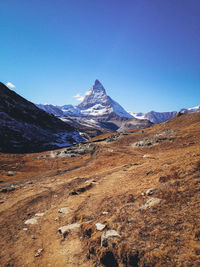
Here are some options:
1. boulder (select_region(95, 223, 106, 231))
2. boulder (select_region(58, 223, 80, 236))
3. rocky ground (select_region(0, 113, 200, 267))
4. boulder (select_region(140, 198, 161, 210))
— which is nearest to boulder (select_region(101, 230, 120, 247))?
rocky ground (select_region(0, 113, 200, 267))

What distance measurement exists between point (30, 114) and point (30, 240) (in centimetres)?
13068

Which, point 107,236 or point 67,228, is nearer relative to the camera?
point 107,236

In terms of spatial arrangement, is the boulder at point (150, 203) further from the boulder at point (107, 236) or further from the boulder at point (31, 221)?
the boulder at point (31, 221)

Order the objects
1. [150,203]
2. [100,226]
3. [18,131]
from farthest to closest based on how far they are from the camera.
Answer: [18,131]
[150,203]
[100,226]

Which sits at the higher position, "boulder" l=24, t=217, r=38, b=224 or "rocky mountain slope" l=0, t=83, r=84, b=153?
"rocky mountain slope" l=0, t=83, r=84, b=153

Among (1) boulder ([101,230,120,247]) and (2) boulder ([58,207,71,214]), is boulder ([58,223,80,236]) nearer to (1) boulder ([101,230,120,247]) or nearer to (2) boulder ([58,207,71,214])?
(2) boulder ([58,207,71,214])

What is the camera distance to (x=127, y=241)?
7938 mm

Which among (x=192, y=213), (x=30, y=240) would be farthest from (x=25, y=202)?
(x=192, y=213)

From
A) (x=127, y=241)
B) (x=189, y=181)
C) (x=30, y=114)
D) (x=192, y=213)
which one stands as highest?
(x=30, y=114)

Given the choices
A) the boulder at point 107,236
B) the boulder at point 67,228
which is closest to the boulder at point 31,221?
the boulder at point 67,228

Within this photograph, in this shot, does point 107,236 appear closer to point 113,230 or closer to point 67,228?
point 113,230

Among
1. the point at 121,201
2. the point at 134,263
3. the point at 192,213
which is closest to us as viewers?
the point at 134,263

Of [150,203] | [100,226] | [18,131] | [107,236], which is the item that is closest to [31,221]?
[100,226]

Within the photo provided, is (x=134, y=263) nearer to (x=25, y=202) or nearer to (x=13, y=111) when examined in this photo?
(x=25, y=202)
